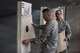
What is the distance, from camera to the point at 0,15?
3.90 m

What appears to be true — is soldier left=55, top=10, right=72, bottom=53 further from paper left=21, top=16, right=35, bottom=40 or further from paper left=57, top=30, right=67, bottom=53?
paper left=21, top=16, right=35, bottom=40

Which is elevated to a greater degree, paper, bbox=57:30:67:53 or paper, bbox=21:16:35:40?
paper, bbox=21:16:35:40

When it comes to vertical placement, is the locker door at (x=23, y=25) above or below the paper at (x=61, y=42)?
above

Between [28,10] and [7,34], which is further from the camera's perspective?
[7,34]

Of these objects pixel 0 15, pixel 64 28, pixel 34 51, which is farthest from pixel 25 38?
pixel 34 51

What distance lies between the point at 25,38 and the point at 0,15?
0.94m

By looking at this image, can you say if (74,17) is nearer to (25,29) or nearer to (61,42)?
(61,42)

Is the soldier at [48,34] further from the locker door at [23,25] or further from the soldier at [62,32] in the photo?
the soldier at [62,32]

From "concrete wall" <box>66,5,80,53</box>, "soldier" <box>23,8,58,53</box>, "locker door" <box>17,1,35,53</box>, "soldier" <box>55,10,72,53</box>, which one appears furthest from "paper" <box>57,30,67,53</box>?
"concrete wall" <box>66,5,80,53</box>

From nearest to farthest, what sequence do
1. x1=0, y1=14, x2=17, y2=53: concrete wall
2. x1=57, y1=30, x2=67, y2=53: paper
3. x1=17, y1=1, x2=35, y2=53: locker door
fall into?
x1=17, y1=1, x2=35, y2=53: locker door → x1=0, y1=14, x2=17, y2=53: concrete wall → x1=57, y1=30, x2=67, y2=53: paper

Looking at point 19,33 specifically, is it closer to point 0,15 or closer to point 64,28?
point 0,15

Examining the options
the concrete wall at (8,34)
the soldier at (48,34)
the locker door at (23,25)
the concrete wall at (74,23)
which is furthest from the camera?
the concrete wall at (74,23)

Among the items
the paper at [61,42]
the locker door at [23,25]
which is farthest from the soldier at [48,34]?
the paper at [61,42]

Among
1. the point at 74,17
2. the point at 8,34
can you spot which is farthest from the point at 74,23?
the point at 8,34
